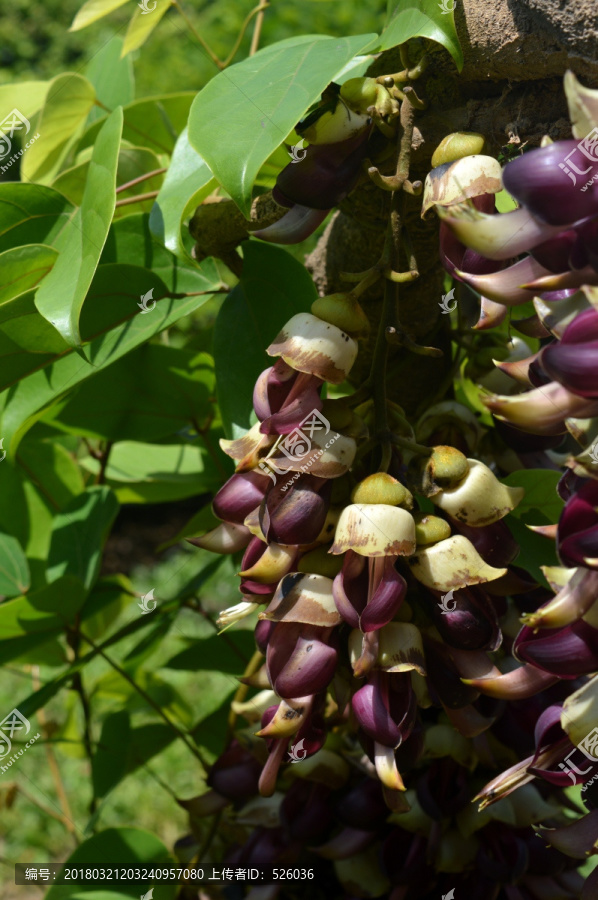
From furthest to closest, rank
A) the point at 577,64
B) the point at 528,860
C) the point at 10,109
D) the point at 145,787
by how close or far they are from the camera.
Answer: the point at 145,787 → the point at 10,109 → the point at 528,860 → the point at 577,64

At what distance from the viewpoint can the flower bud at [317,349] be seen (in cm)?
37

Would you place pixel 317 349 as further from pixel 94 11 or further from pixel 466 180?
pixel 94 11

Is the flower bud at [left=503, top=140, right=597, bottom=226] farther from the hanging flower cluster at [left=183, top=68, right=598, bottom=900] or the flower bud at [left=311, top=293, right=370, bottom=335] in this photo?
→ the flower bud at [left=311, top=293, right=370, bottom=335]

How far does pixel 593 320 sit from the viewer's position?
0.28 metres

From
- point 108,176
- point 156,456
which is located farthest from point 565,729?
point 156,456

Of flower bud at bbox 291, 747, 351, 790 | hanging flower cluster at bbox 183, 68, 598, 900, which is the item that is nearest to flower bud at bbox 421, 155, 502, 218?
hanging flower cluster at bbox 183, 68, 598, 900

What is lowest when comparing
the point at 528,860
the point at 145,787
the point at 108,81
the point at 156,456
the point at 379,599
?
the point at 145,787

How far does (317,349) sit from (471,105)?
0.17 m

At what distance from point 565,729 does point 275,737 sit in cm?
13

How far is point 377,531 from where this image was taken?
1.13 ft

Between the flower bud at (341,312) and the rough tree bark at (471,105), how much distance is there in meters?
0.07

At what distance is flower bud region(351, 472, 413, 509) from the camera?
0.36m

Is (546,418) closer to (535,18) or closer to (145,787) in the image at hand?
(535,18)

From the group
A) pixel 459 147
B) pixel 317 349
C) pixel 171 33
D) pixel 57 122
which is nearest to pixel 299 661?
pixel 317 349
